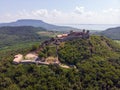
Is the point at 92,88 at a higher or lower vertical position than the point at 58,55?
lower

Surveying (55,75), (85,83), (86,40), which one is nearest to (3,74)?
(55,75)

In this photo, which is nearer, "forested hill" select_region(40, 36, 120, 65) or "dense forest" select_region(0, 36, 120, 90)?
"dense forest" select_region(0, 36, 120, 90)

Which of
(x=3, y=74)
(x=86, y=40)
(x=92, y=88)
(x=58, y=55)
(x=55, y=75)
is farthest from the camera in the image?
(x=86, y=40)

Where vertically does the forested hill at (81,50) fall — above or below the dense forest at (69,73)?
above

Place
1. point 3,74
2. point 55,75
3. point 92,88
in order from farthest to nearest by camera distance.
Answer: point 3,74
point 55,75
point 92,88

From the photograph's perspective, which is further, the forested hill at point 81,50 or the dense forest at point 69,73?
the forested hill at point 81,50

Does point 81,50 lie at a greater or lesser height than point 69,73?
greater

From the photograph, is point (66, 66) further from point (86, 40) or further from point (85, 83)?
point (86, 40)

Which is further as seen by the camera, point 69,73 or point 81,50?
point 81,50
